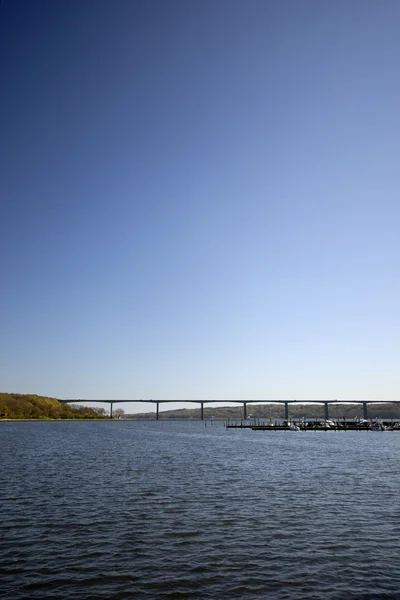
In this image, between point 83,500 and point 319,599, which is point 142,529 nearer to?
point 83,500

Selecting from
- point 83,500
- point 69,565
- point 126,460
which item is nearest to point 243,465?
point 126,460

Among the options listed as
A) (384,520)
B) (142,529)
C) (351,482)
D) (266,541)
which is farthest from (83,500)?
(351,482)

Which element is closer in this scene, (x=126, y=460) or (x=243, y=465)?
(x=243, y=465)

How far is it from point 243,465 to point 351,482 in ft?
56.3

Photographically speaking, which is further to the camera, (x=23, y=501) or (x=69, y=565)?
(x=23, y=501)

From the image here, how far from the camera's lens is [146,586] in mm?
17672

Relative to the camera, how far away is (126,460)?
61.5 metres

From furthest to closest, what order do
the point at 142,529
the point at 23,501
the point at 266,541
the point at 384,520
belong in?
the point at 23,501, the point at 384,520, the point at 142,529, the point at 266,541

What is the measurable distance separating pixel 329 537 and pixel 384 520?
6312mm

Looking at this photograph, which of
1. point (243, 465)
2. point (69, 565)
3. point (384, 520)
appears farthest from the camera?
point (243, 465)

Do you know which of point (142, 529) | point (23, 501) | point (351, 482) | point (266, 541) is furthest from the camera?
point (351, 482)

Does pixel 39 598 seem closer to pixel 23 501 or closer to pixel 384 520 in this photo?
pixel 23 501

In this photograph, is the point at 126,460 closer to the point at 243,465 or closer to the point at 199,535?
the point at 243,465

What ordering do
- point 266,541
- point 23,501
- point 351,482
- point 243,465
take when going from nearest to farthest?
point 266,541, point 23,501, point 351,482, point 243,465
